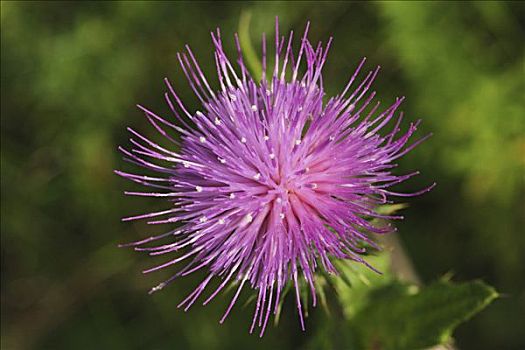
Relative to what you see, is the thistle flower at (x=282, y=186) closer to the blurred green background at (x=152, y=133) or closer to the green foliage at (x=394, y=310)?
the green foliage at (x=394, y=310)

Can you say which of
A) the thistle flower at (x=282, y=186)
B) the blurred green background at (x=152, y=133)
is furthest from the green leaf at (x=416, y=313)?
the blurred green background at (x=152, y=133)

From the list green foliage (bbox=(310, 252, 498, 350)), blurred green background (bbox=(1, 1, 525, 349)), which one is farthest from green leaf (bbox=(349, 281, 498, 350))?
blurred green background (bbox=(1, 1, 525, 349))

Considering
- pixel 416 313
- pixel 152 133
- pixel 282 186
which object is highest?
pixel 152 133

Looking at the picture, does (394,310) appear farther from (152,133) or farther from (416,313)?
(152,133)

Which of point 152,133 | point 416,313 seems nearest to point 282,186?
point 416,313

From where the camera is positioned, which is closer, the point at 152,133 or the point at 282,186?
the point at 282,186

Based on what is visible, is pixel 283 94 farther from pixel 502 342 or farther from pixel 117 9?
pixel 502 342

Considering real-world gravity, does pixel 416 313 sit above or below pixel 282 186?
below

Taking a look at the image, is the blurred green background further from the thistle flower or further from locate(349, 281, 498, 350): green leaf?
the thistle flower
